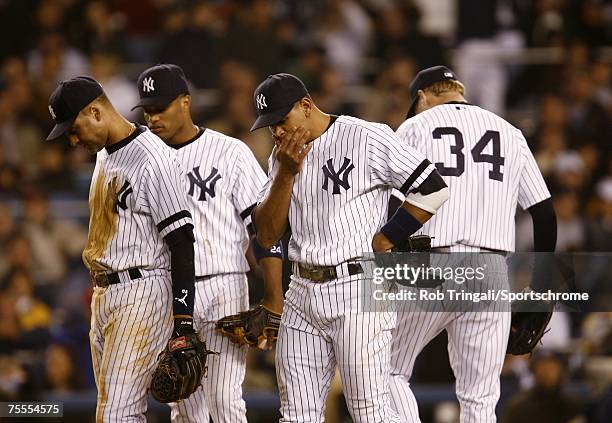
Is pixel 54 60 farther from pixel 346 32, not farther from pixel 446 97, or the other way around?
pixel 446 97

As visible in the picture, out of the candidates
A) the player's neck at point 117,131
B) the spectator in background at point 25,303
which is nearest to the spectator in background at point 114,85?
the spectator in background at point 25,303

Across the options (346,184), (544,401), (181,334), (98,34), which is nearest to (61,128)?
(181,334)

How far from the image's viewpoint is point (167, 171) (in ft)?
15.8

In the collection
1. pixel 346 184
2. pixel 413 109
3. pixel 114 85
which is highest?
pixel 114 85

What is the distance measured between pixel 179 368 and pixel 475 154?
1660 mm

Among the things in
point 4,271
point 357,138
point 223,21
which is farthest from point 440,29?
point 357,138

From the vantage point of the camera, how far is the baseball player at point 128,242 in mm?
4773

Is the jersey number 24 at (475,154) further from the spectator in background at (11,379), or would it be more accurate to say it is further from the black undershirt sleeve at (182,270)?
the spectator in background at (11,379)

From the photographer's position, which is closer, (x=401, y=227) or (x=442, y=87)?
(x=401, y=227)

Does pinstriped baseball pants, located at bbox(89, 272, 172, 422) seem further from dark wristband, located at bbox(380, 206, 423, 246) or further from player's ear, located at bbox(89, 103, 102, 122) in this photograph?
dark wristband, located at bbox(380, 206, 423, 246)

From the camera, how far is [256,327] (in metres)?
5.24

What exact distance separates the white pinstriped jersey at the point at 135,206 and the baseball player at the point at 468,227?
3.79 ft

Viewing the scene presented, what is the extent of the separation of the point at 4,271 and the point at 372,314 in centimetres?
501

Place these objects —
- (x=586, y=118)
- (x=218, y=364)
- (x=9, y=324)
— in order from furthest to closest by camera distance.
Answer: (x=586, y=118)
(x=9, y=324)
(x=218, y=364)
